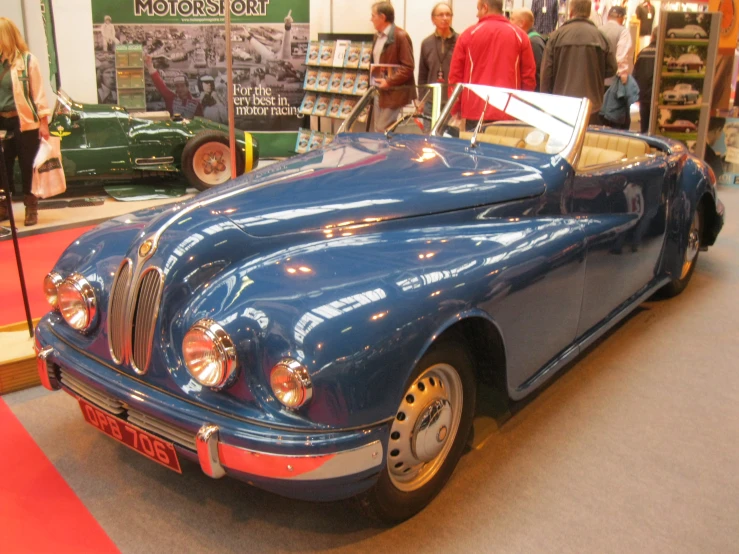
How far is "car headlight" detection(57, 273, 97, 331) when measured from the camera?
230 centimetres

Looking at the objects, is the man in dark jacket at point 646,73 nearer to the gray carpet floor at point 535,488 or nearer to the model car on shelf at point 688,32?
the model car on shelf at point 688,32

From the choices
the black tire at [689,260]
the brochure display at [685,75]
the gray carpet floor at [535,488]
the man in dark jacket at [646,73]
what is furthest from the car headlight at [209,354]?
the man in dark jacket at [646,73]

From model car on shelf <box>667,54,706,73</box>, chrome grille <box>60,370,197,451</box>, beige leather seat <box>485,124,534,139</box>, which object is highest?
model car on shelf <box>667,54,706,73</box>

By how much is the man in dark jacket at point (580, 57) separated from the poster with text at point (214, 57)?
3.55 m

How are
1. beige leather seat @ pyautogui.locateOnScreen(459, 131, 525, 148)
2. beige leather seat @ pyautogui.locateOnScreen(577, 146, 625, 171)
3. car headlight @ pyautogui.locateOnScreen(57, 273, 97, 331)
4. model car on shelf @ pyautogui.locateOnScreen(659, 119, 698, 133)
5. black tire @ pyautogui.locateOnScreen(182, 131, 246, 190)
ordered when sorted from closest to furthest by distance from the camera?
car headlight @ pyautogui.locateOnScreen(57, 273, 97, 331) < beige leather seat @ pyautogui.locateOnScreen(459, 131, 525, 148) < beige leather seat @ pyautogui.locateOnScreen(577, 146, 625, 171) < black tire @ pyautogui.locateOnScreen(182, 131, 246, 190) < model car on shelf @ pyautogui.locateOnScreen(659, 119, 698, 133)

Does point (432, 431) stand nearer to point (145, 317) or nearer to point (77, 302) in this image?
point (145, 317)

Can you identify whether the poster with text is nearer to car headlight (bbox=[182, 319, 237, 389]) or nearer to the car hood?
the car hood

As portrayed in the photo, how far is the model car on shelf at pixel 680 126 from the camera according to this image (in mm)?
7340

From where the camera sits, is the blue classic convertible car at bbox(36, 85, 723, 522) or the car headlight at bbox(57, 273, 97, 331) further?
the car headlight at bbox(57, 273, 97, 331)

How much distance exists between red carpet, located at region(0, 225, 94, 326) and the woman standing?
1.35 ft

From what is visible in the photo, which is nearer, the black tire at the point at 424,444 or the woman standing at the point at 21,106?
the black tire at the point at 424,444

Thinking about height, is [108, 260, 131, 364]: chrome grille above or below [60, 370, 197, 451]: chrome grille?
above

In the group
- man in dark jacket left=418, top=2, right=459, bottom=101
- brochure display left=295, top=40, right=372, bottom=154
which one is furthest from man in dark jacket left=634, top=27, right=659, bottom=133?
brochure display left=295, top=40, right=372, bottom=154

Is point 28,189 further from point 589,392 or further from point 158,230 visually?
point 589,392
